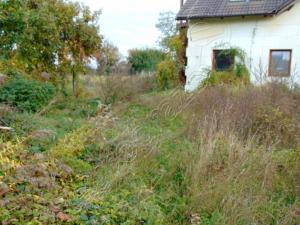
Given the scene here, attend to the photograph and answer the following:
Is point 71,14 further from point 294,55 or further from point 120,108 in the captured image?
point 294,55

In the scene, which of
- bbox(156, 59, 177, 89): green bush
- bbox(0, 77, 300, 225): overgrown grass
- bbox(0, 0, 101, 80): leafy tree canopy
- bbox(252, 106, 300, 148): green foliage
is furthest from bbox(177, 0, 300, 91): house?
bbox(0, 77, 300, 225): overgrown grass

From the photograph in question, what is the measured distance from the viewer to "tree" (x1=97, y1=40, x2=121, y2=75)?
1130cm

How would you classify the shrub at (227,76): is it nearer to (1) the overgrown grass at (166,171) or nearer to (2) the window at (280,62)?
(2) the window at (280,62)

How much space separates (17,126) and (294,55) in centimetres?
1236

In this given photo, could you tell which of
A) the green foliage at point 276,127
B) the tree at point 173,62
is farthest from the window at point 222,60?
the green foliage at point 276,127

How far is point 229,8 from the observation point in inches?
621

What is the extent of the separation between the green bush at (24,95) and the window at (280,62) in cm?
1032

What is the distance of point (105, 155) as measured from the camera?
5.65m

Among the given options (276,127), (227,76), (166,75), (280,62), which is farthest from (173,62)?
(276,127)

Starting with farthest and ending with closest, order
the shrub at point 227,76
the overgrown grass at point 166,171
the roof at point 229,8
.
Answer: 1. the roof at point 229,8
2. the shrub at point 227,76
3. the overgrown grass at point 166,171

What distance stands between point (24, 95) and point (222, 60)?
10.5 meters

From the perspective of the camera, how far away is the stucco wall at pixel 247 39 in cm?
1477

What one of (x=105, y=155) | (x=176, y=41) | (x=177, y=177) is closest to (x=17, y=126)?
(x=105, y=155)

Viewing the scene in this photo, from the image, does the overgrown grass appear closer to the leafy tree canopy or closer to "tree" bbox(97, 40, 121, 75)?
the leafy tree canopy
